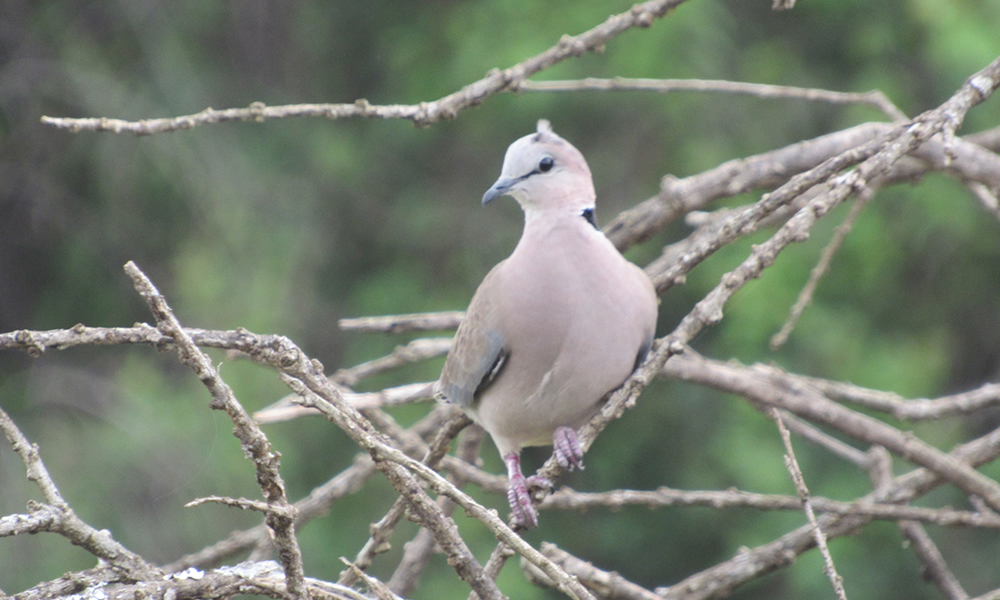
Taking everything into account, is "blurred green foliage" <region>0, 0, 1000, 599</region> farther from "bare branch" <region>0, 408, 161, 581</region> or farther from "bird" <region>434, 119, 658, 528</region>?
"bare branch" <region>0, 408, 161, 581</region>

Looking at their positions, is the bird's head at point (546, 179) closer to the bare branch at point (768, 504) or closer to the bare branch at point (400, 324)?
the bare branch at point (400, 324)

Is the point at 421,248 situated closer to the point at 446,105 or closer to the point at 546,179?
the point at 546,179

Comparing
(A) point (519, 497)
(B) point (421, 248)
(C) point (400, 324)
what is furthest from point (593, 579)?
(B) point (421, 248)

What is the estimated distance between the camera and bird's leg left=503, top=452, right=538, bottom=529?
1834mm

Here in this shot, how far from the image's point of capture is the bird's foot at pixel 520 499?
6.01 ft

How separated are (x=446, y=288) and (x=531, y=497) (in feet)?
14.3

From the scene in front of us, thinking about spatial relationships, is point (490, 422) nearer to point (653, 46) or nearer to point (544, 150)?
point (544, 150)

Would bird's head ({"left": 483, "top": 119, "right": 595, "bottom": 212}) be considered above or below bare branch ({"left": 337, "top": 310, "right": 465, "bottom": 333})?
above

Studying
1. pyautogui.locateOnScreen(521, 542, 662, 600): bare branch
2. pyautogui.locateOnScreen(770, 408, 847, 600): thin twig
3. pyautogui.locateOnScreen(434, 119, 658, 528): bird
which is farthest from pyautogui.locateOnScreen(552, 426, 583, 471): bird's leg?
pyautogui.locateOnScreen(770, 408, 847, 600): thin twig

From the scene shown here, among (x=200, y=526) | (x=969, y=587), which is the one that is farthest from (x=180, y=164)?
(x=969, y=587)

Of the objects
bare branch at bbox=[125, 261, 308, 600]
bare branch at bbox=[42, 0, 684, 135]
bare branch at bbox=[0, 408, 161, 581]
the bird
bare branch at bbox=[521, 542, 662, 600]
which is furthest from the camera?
the bird

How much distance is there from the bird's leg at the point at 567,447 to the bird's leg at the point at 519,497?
90 mm

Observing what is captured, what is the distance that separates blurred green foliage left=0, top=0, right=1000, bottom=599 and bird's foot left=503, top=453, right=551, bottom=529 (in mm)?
3107

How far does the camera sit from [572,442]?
2.00 metres
